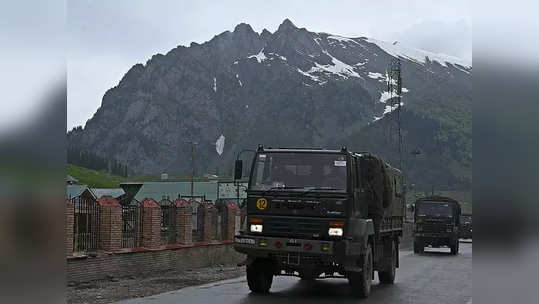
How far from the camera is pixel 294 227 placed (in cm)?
1230

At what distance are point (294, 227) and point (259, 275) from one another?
1.66 m

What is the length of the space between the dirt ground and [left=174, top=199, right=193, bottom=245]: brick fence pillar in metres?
1.67

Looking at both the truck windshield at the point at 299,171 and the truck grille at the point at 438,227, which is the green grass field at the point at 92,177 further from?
the truck windshield at the point at 299,171

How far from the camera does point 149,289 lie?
14258 millimetres

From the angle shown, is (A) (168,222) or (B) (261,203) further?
(A) (168,222)

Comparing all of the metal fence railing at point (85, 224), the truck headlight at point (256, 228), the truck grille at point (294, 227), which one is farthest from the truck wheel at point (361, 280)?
the metal fence railing at point (85, 224)

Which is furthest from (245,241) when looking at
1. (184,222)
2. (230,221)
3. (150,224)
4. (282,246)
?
(230,221)

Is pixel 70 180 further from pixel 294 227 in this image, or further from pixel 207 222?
pixel 294 227

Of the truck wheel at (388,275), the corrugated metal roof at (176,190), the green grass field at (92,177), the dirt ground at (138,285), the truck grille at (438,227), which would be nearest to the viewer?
the dirt ground at (138,285)

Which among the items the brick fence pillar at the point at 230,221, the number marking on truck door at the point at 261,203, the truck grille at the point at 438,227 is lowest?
the truck grille at the point at 438,227

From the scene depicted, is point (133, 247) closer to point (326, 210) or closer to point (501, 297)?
point (326, 210)

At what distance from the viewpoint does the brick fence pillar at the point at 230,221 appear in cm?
2527

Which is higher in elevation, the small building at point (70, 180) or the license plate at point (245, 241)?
the small building at point (70, 180)

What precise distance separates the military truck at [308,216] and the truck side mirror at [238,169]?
0.02 metres
